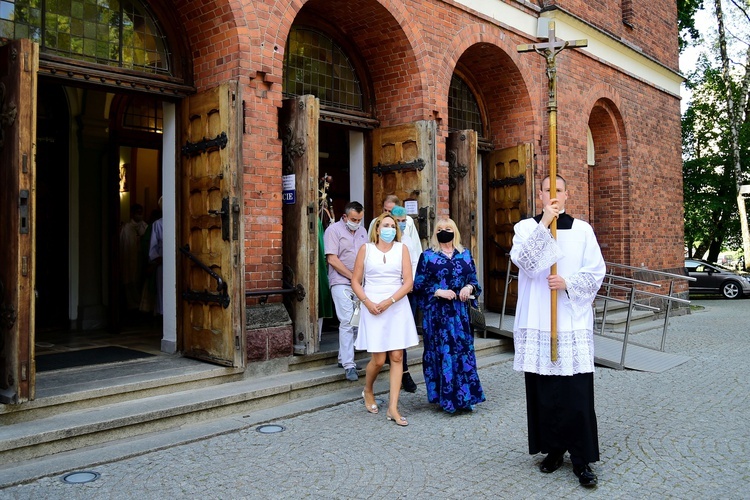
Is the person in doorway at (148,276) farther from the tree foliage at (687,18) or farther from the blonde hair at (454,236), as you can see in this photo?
the tree foliage at (687,18)

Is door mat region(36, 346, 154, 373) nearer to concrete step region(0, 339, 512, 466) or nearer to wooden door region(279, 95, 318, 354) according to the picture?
concrete step region(0, 339, 512, 466)

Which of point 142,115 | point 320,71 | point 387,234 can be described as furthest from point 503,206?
point 142,115

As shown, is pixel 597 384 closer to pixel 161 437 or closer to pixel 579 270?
pixel 579 270

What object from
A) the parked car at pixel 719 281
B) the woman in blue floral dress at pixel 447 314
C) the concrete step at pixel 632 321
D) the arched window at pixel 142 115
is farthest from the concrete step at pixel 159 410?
the parked car at pixel 719 281

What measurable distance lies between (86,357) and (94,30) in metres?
3.27

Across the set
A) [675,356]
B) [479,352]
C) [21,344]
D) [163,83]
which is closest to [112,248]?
[163,83]

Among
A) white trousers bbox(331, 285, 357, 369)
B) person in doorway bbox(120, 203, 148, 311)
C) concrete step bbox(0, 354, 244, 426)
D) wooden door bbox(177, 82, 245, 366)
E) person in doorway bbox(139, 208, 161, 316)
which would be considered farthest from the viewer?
person in doorway bbox(120, 203, 148, 311)

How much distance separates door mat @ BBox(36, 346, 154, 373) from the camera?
6.67 m

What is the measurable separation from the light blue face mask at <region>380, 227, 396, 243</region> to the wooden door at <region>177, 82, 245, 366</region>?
4.39ft

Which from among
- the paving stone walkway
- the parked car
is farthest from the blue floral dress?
the parked car

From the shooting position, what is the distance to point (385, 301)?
605 cm

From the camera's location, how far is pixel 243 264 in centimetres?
646

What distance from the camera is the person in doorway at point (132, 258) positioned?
33.8 feet

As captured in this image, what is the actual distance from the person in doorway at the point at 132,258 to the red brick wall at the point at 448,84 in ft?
12.4
